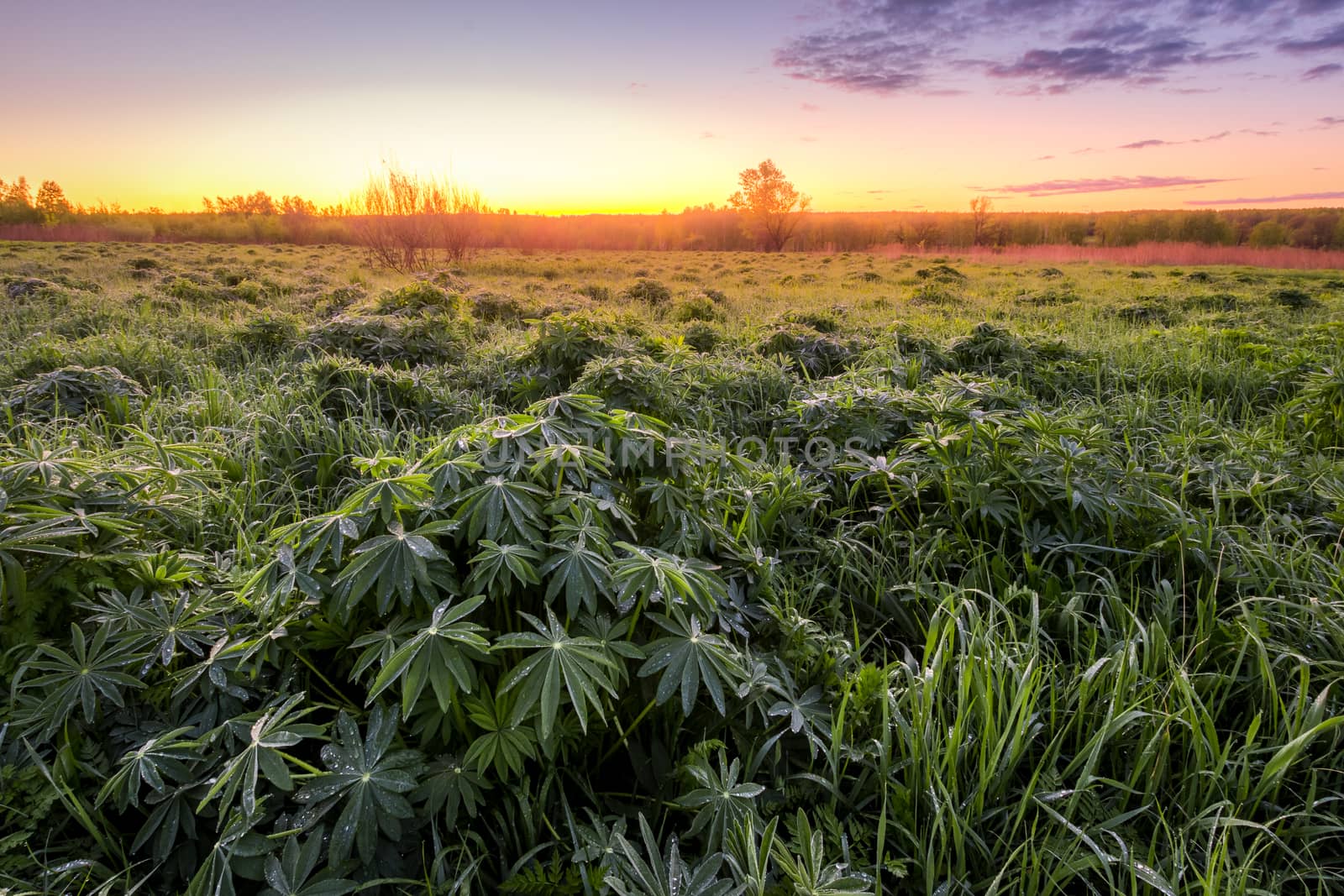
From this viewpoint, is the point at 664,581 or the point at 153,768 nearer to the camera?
the point at 153,768

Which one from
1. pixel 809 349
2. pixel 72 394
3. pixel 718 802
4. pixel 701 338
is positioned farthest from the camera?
pixel 701 338

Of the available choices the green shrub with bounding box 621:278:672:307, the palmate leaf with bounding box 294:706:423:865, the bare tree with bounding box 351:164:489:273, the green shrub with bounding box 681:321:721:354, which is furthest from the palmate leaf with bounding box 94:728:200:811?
the bare tree with bounding box 351:164:489:273

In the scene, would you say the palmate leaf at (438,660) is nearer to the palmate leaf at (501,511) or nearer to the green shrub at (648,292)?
the palmate leaf at (501,511)

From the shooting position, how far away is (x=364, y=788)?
3.79 feet

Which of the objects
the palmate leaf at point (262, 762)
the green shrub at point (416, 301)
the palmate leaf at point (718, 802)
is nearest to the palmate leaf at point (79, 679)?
the palmate leaf at point (262, 762)

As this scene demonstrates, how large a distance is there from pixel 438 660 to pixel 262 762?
34cm

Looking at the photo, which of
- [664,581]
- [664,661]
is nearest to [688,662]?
[664,661]

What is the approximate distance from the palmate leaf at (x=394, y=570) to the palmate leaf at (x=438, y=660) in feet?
0.29

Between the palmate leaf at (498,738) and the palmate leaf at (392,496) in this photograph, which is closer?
the palmate leaf at (498,738)

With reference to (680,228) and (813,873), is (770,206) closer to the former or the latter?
(680,228)

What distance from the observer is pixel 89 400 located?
3.41m

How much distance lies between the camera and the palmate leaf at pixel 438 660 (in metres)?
1.11

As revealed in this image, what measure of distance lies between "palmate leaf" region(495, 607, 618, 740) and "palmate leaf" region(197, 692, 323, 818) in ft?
1.25

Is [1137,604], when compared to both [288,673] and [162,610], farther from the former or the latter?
[162,610]
